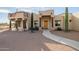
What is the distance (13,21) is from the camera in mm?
5383

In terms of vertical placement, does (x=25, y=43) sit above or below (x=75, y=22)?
below

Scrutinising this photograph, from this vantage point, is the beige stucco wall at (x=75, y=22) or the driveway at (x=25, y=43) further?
the beige stucco wall at (x=75, y=22)

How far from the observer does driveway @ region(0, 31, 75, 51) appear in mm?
4957

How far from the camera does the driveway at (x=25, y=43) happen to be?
496 centimetres

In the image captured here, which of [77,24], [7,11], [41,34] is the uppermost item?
[7,11]

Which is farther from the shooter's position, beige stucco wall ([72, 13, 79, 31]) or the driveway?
beige stucco wall ([72, 13, 79, 31])

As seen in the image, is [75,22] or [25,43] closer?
[25,43]

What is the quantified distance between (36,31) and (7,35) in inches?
49.8

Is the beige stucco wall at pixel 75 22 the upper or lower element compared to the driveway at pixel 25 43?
upper

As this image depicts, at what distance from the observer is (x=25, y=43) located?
5.20 metres

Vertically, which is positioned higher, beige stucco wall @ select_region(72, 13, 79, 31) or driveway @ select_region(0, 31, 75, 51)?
beige stucco wall @ select_region(72, 13, 79, 31)
